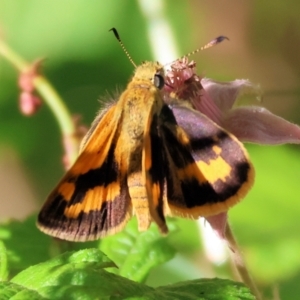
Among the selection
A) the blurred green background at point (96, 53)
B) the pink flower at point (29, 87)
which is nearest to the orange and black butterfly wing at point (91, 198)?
the pink flower at point (29, 87)

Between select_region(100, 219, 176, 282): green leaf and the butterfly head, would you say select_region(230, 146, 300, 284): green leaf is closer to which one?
select_region(100, 219, 176, 282): green leaf

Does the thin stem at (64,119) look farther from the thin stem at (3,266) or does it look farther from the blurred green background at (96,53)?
the blurred green background at (96,53)

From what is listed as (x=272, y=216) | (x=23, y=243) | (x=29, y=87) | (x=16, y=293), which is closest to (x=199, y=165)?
(x=16, y=293)

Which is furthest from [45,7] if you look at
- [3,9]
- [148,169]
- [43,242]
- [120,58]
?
[148,169]

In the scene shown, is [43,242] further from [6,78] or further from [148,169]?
[6,78]

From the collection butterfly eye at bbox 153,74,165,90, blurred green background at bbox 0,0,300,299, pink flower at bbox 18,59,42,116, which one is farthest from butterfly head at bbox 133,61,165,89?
blurred green background at bbox 0,0,300,299

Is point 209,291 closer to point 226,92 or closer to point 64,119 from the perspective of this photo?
point 226,92

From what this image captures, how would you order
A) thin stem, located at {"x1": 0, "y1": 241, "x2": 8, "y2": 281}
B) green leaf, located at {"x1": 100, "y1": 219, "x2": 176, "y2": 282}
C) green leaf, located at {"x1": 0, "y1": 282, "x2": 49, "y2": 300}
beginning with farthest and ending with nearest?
green leaf, located at {"x1": 100, "y1": 219, "x2": 176, "y2": 282}, thin stem, located at {"x1": 0, "y1": 241, "x2": 8, "y2": 281}, green leaf, located at {"x1": 0, "y1": 282, "x2": 49, "y2": 300}
